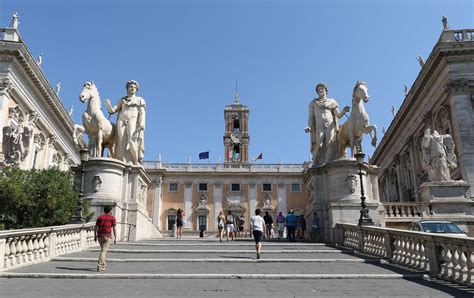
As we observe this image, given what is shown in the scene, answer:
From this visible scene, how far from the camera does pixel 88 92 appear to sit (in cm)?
1516

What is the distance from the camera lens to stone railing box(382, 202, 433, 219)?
17172mm

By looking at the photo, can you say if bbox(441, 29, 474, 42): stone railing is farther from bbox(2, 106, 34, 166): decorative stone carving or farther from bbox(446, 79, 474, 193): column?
bbox(2, 106, 34, 166): decorative stone carving

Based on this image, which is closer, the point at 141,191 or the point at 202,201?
the point at 141,191

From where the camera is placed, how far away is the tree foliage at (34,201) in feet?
43.0

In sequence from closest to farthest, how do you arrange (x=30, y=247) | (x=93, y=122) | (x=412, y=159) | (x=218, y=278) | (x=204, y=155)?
(x=218, y=278) → (x=30, y=247) → (x=93, y=122) → (x=412, y=159) → (x=204, y=155)

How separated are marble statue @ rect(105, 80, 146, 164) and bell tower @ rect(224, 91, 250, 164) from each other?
47.0 m

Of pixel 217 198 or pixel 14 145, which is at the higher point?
pixel 14 145

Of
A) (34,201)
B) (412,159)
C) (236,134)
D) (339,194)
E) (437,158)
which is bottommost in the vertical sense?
(34,201)

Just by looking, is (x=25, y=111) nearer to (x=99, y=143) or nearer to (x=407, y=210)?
(x=99, y=143)

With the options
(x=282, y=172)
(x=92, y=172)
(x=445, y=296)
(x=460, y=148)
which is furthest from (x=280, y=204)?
(x=445, y=296)

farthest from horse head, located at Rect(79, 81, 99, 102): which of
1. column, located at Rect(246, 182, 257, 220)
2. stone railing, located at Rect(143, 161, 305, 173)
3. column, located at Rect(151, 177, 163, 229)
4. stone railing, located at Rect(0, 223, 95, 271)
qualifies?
column, located at Rect(246, 182, 257, 220)

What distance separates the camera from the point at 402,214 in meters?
17.2

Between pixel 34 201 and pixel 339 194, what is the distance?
36.9 ft

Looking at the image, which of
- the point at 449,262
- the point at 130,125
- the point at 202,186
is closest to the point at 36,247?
the point at 130,125
